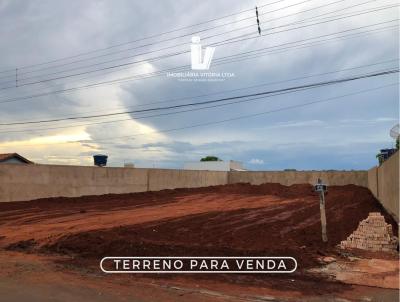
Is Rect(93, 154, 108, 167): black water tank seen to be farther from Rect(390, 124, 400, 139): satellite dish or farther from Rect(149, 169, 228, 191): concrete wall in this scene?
Rect(390, 124, 400, 139): satellite dish

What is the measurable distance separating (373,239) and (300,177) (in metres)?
31.9

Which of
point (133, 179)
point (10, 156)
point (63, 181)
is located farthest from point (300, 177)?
point (10, 156)

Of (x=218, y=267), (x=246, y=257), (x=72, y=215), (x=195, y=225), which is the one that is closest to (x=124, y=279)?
(x=218, y=267)

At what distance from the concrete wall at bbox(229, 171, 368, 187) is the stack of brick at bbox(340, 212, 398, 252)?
29006mm

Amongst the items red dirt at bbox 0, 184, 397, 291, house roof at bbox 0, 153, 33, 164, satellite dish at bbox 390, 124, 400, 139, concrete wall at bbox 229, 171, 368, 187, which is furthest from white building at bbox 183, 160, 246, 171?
satellite dish at bbox 390, 124, 400, 139

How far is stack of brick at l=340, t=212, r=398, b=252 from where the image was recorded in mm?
11609

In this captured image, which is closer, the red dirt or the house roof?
the red dirt

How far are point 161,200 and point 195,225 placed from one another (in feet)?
46.1

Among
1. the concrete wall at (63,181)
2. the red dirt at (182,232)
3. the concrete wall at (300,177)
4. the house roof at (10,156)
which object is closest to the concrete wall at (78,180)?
the concrete wall at (63,181)

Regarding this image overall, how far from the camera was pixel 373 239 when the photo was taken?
12031 millimetres

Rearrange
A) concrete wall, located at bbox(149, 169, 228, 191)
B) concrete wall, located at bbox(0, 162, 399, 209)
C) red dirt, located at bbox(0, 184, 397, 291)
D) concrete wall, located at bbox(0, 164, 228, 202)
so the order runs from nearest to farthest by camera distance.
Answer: red dirt, located at bbox(0, 184, 397, 291)
concrete wall, located at bbox(0, 162, 399, 209)
concrete wall, located at bbox(0, 164, 228, 202)
concrete wall, located at bbox(149, 169, 228, 191)

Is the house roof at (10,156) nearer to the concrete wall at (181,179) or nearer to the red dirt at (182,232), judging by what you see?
the concrete wall at (181,179)

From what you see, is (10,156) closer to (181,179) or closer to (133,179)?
(133,179)

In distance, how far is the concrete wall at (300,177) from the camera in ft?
136
